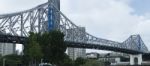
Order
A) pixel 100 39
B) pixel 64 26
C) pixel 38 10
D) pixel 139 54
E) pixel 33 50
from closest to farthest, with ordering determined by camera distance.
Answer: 1. pixel 33 50
2. pixel 38 10
3. pixel 64 26
4. pixel 100 39
5. pixel 139 54

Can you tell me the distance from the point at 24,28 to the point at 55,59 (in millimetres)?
52749

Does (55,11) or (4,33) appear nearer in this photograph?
(4,33)

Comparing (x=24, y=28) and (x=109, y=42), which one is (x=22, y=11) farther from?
(x=109, y=42)

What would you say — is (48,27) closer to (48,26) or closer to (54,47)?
(48,26)

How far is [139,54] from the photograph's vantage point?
187 m

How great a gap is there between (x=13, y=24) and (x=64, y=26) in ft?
70.5

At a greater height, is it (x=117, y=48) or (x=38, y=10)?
(x=38, y=10)

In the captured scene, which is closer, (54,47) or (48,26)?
(54,47)

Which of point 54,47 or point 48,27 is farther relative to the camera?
point 48,27

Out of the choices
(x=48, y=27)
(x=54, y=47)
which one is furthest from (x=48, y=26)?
(x=54, y=47)

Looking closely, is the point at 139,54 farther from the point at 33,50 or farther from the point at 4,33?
the point at 33,50

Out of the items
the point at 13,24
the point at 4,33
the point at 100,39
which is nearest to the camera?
the point at 4,33

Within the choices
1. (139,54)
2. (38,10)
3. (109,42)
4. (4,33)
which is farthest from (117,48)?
(4,33)

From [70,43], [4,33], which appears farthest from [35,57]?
[70,43]
